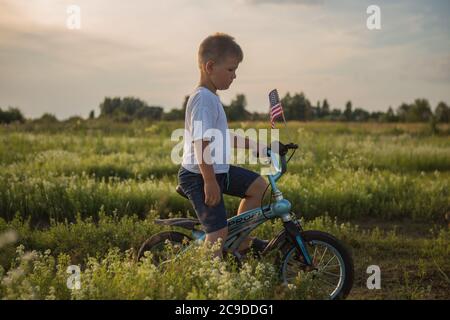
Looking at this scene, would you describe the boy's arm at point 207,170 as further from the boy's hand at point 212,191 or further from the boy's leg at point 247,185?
the boy's leg at point 247,185

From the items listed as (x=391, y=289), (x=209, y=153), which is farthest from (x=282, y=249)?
(x=391, y=289)

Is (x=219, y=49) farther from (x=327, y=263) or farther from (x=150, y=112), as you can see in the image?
(x=150, y=112)

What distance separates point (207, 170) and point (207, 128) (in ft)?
1.02

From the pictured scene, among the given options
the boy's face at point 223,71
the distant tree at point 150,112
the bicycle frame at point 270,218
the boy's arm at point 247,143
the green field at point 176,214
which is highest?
the distant tree at point 150,112

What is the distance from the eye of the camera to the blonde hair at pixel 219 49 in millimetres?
4305

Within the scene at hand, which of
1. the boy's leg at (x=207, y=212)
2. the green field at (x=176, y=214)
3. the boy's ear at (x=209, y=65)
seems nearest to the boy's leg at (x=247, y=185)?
the boy's leg at (x=207, y=212)

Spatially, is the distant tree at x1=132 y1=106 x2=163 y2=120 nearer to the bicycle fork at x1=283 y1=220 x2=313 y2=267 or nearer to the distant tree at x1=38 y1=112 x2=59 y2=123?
the distant tree at x1=38 y1=112 x2=59 y2=123

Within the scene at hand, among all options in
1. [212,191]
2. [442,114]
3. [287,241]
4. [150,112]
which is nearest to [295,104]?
[287,241]

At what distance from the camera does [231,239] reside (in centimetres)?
469

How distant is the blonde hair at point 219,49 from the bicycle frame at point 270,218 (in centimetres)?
82

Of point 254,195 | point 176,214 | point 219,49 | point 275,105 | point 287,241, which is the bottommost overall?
point 176,214

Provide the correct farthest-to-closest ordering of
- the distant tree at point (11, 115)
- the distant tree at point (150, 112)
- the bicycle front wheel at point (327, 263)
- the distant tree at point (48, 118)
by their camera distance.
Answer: the distant tree at point (150, 112) < the distant tree at point (11, 115) < the distant tree at point (48, 118) < the bicycle front wheel at point (327, 263)

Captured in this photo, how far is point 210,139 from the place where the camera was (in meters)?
4.25
